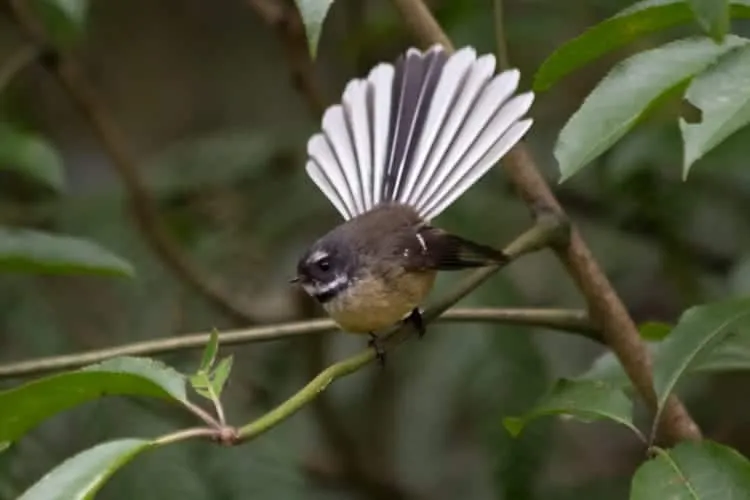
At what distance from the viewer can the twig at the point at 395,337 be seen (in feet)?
3.20

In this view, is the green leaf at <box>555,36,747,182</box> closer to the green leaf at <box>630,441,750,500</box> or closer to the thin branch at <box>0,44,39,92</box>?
the green leaf at <box>630,441,750,500</box>

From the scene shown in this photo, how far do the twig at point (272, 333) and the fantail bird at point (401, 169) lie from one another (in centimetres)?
5

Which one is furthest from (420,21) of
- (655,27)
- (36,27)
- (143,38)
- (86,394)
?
(143,38)

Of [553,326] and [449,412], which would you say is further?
[449,412]

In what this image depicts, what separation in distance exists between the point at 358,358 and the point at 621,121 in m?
0.27

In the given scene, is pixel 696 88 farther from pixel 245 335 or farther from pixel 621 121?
pixel 245 335

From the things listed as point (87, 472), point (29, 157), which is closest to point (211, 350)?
point (87, 472)

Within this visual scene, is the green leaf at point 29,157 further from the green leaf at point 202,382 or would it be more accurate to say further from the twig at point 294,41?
the green leaf at point 202,382

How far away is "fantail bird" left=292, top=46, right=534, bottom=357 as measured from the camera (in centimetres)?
131

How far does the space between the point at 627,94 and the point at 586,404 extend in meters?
0.26

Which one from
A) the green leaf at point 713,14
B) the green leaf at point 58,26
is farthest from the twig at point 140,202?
the green leaf at point 713,14

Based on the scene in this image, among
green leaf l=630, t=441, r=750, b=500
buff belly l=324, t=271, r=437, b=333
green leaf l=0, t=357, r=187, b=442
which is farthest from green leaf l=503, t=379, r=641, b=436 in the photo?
green leaf l=0, t=357, r=187, b=442

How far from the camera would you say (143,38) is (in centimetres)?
422

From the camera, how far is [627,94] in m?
1.05
